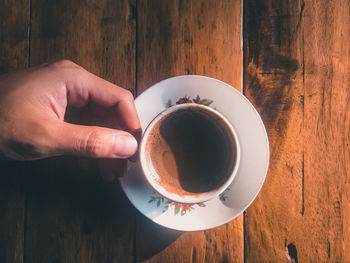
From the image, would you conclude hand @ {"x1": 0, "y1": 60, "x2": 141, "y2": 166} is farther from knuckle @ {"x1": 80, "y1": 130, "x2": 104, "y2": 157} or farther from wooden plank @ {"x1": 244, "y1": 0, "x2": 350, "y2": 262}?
wooden plank @ {"x1": 244, "y1": 0, "x2": 350, "y2": 262}

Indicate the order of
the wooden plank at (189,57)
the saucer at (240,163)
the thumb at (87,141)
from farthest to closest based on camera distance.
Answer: the wooden plank at (189,57) → the saucer at (240,163) → the thumb at (87,141)

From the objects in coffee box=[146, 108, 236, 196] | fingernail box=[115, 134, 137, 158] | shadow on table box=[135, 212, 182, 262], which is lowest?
shadow on table box=[135, 212, 182, 262]

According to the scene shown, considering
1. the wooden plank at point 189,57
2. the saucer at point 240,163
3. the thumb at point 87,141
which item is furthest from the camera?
the wooden plank at point 189,57

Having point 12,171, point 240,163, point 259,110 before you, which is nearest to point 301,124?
point 259,110

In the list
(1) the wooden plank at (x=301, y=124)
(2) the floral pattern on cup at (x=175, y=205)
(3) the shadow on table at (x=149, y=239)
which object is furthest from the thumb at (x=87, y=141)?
(1) the wooden plank at (x=301, y=124)

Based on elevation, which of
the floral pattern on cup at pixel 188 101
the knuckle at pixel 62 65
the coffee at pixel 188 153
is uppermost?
the knuckle at pixel 62 65

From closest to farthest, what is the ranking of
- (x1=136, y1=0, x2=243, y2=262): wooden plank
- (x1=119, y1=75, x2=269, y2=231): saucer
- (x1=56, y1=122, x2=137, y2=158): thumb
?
(x1=56, y1=122, x2=137, y2=158): thumb
(x1=119, y1=75, x2=269, y2=231): saucer
(x1=136, y1=0, x2=243, y2=262): wooden plank

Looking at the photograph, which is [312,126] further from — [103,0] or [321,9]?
[103,0]

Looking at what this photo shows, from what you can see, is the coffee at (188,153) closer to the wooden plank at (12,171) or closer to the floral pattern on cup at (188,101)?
the floral pattern on cup at (188,101)

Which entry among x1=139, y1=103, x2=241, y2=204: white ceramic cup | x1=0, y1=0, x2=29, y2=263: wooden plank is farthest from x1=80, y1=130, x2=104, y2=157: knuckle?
x1=0, y1=0, x2=29, y2=263: wooden plank
